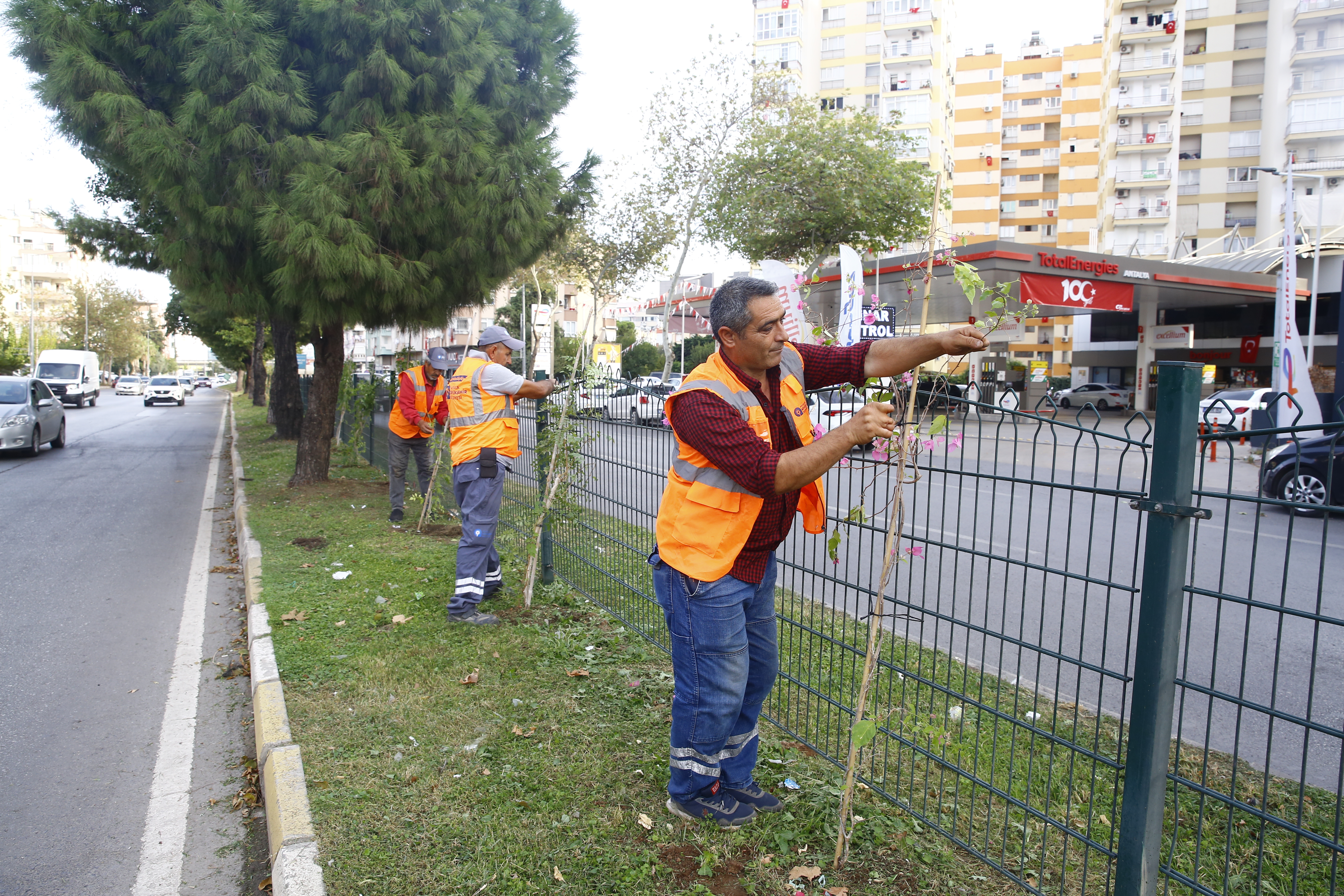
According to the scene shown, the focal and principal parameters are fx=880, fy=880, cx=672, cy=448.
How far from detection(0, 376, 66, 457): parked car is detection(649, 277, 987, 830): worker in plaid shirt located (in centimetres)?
1838

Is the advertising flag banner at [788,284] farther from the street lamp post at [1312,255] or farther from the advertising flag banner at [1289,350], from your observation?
the street lamp post at [1312,255]

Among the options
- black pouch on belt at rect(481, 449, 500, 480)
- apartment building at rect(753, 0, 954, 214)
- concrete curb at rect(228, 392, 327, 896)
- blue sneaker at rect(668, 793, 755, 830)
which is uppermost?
apartment building at rect(753, 0, 954, 214)

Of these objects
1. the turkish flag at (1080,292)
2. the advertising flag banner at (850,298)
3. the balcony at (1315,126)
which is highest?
the balcony at (1315,126)

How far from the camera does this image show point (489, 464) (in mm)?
5852

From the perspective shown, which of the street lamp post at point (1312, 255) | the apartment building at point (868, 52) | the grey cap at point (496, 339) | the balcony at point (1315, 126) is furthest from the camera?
the apartment building at point (868, 52)

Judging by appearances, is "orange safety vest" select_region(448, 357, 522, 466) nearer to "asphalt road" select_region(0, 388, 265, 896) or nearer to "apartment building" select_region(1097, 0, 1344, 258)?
"asphalt road" select_region(0, 388, 265, 896)

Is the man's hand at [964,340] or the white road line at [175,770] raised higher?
the man's hand at [964,340]

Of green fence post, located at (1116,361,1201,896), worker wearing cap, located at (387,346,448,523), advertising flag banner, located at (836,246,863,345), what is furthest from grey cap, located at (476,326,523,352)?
green fence post, located at (1116,361,1201,896)

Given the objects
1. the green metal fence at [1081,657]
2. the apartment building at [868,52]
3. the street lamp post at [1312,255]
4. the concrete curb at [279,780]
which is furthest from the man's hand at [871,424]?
the apartment building at [868,52]

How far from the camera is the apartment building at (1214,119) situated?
44.5 meters

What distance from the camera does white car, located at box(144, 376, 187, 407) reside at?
45500mm

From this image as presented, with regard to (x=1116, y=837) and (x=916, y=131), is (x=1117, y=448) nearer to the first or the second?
(x=1116, y=837)

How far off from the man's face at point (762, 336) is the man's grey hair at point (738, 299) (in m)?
0.01

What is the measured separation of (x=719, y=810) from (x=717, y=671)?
2.08 ft
